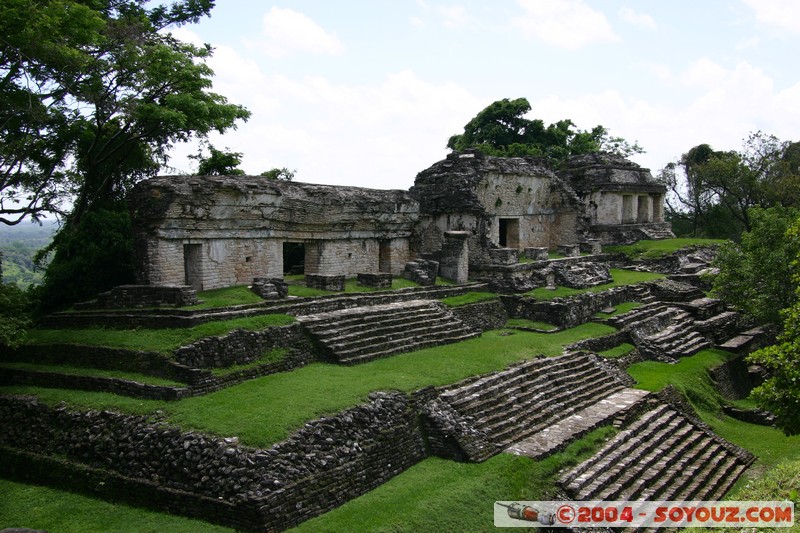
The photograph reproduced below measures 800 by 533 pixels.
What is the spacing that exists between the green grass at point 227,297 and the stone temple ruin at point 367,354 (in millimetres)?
258

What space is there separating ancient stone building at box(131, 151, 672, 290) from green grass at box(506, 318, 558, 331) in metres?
1.97

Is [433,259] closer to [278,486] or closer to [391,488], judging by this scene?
[391,488]

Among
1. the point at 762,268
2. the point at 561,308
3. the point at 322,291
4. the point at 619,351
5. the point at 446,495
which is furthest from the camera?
the point at 762,268

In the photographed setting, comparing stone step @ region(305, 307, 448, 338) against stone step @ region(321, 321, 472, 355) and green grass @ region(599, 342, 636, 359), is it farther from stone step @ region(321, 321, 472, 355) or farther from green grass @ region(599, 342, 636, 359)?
green grass @ region(599, 342, 636, 359)

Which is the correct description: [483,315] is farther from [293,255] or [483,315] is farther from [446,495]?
[446,495]

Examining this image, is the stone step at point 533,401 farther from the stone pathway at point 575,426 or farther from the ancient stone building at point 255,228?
the ancient stone building at point 255,228

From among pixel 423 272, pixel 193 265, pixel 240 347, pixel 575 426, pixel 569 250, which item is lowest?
pixel 575 426

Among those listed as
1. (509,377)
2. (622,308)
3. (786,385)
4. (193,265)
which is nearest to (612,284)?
(622,308)

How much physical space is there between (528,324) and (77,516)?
11.7 meters

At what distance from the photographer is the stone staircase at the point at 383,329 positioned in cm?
1284

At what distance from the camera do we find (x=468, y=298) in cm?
1759

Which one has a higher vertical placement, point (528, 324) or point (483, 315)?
point (483, 315)

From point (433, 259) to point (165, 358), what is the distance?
9.62 m

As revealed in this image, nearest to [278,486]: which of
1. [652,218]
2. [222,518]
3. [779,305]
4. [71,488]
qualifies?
[222,518]
